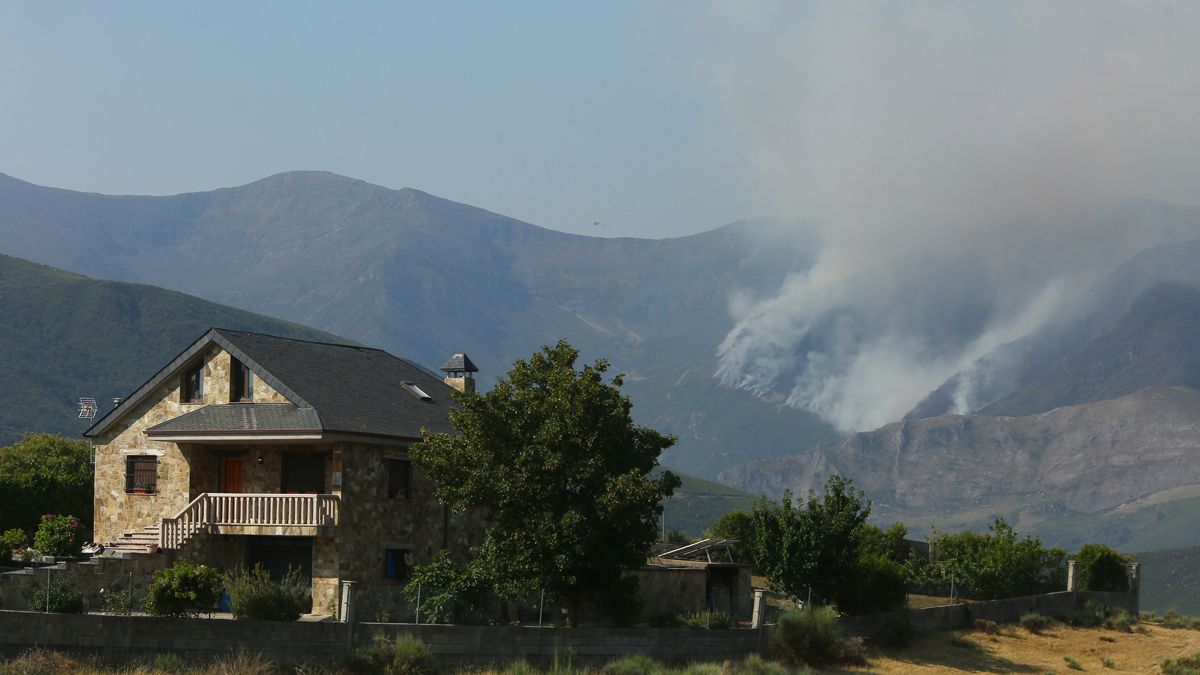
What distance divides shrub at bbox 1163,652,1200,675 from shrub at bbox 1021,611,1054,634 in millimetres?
6152

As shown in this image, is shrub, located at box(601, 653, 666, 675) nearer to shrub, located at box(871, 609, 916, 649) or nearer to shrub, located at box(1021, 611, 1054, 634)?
shrub, located at box(871, 609, 916, 649)

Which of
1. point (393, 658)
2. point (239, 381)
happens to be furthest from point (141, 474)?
point (393, 658)

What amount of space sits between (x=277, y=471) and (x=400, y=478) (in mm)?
4012

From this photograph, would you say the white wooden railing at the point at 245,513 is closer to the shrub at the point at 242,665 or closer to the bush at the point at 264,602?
the bush at the point at 264,602

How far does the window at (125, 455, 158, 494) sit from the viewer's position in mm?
49812

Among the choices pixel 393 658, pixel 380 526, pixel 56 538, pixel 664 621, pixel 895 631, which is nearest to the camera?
pixel 393 658

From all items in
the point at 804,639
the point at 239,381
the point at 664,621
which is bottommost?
the point at 804,639

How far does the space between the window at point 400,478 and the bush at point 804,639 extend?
12856mm

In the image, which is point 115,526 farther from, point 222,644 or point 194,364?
point 222,644

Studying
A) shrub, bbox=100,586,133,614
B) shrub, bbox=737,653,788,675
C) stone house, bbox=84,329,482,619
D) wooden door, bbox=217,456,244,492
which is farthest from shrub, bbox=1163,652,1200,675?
shrub, bbox=100,586,133,614

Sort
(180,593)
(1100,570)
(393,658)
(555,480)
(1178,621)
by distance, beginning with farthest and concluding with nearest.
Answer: (1100,570)
(1178,621)
(555,480)
(180,593)
(393,658)

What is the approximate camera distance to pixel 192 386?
50.3 m

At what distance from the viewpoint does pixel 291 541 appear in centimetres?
4731

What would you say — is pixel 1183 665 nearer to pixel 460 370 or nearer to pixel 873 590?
pixel 873 590
